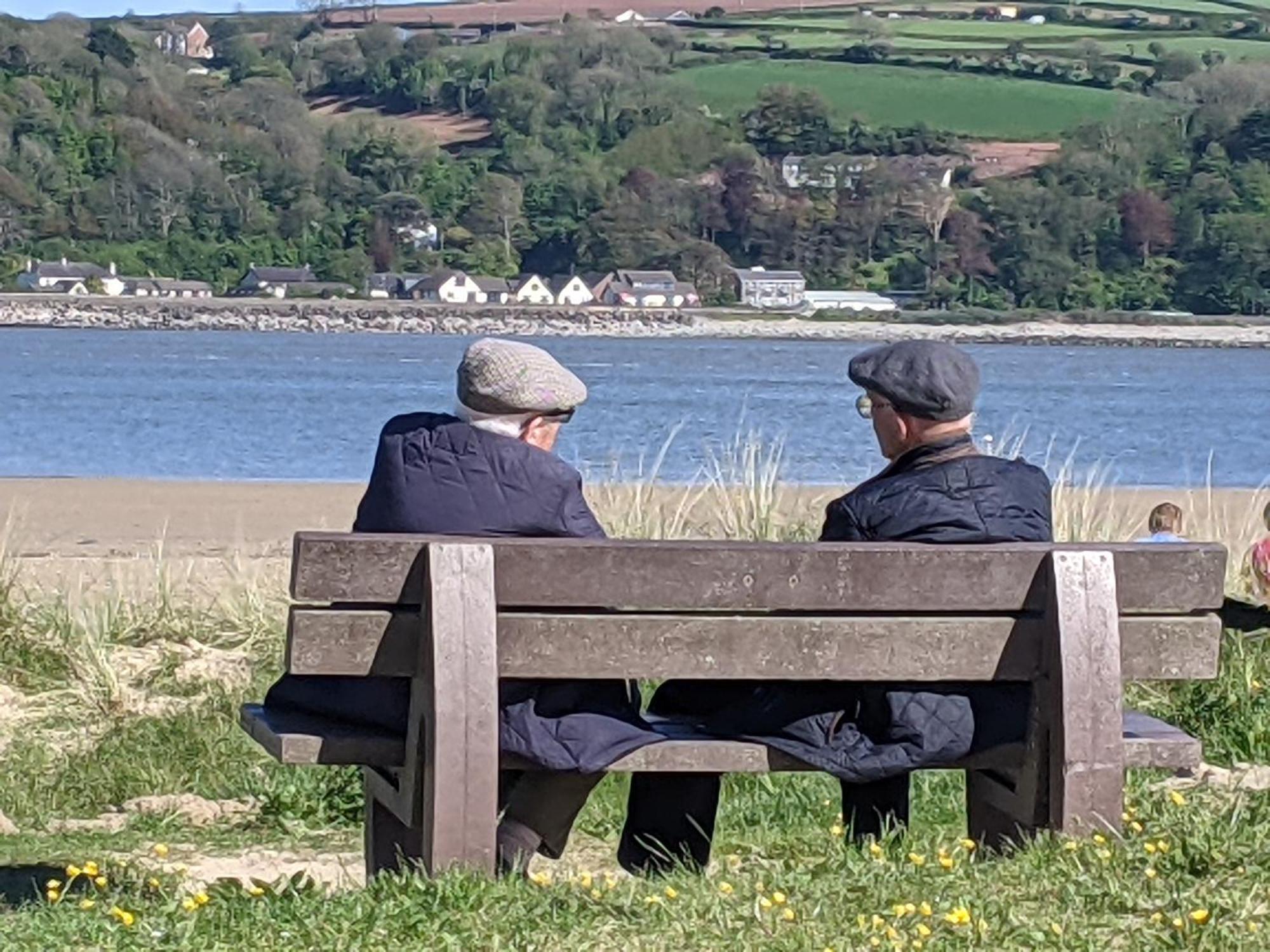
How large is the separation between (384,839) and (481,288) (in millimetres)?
107545

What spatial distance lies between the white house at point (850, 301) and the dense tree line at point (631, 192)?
168 centimetres

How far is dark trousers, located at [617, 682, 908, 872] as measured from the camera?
455 cm

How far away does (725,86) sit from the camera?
130m

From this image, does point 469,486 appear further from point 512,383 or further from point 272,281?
point 272,281

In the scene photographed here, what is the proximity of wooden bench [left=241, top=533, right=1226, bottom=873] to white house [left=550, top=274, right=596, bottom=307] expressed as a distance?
349 ft

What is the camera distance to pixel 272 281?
111312 mm

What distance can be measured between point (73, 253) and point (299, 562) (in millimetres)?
116151

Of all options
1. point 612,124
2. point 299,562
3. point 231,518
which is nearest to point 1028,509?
point 299,562

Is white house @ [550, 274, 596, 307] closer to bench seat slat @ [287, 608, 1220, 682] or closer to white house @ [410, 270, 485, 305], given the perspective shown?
white house @ [410, 270, 485, 305]

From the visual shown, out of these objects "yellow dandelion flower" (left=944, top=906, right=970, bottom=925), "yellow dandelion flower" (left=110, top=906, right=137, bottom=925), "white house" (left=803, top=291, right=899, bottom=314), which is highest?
"yellow dandelion flower" (left=944, top=906, right=970, bottom=925)

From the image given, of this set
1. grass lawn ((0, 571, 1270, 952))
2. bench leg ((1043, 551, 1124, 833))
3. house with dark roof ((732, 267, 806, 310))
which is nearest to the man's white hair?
grass lawn ((0, 571, 1270, 952))

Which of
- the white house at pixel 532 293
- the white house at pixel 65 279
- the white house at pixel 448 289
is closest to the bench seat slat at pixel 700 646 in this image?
the white house at pixel 448 289

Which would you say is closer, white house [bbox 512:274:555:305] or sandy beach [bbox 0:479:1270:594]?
sandy beach [bbox 0:479:1270:594]

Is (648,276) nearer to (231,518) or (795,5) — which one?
(795,5)
